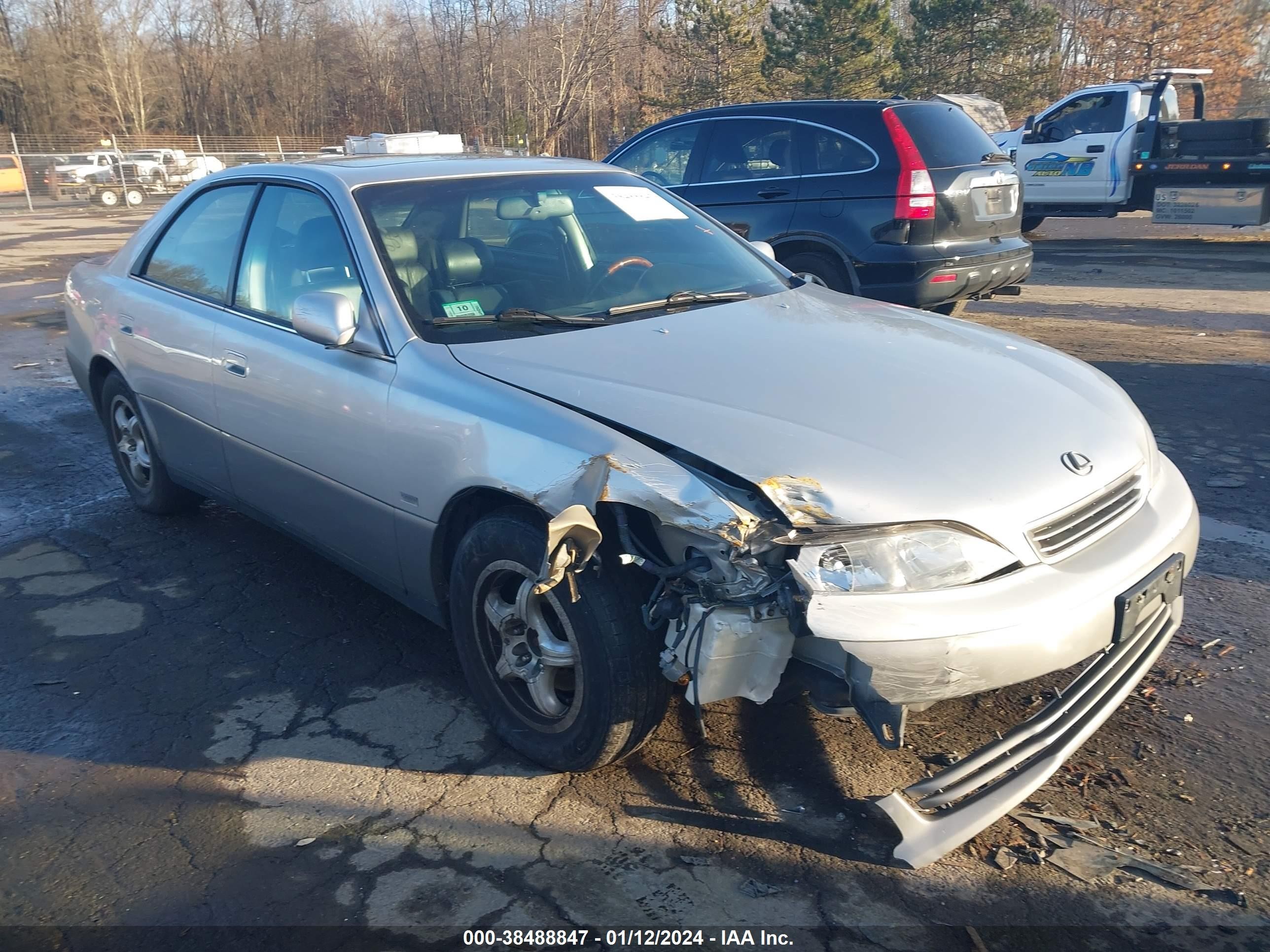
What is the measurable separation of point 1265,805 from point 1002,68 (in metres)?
32.3

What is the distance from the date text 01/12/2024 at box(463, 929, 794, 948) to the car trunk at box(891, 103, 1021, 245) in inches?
239

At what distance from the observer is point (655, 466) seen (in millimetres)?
2545

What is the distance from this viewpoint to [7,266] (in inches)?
635

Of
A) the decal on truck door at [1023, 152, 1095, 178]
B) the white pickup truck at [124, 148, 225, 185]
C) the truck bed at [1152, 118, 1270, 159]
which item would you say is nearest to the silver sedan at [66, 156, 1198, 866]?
the truck bed at [1152, 118, 1270, 159]

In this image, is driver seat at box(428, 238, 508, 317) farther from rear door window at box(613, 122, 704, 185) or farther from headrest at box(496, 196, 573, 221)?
rear door window at box(613, 122, 704, 185)

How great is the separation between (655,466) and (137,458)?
351 cm

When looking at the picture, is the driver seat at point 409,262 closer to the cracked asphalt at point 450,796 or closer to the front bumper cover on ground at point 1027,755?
the cracked asphalt at point 450,796

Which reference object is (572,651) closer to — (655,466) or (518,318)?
(655,466)

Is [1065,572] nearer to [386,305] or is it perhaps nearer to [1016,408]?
[1016,408]

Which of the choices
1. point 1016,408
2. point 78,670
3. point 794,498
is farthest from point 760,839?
point 78,670

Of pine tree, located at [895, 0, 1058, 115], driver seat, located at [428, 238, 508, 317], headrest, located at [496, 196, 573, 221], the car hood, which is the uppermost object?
pine tree, located at [895, 0, 1058, 115]

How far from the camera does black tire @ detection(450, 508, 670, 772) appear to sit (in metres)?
2.63

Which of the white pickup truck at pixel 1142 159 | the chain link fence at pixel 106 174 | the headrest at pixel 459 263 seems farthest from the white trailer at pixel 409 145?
the chain link fence at pixel 106 174

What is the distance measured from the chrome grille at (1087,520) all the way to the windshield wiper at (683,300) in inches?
60.5
